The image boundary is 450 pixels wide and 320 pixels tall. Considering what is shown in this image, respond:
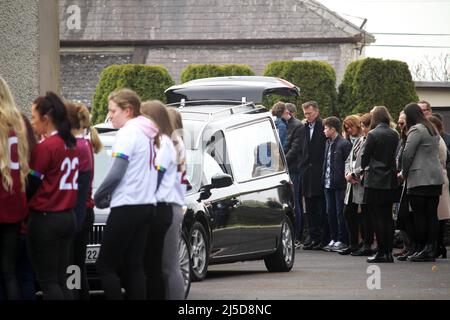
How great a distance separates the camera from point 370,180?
16891mm

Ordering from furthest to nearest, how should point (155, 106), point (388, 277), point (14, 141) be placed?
point (388, 277)
point (155, 106)
point (14, 141)

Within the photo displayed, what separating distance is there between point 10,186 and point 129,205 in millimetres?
942

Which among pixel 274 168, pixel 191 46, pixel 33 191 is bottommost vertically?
pixel 191 46

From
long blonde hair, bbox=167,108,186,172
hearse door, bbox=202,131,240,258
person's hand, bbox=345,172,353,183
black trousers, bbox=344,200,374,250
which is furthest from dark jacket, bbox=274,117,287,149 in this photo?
long blonde hair, bbox=167,108,186,172

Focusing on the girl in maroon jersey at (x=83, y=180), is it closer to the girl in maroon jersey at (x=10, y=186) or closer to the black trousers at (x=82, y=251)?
the black trousers at (x=82, y=251)

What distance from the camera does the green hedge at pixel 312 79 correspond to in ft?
106

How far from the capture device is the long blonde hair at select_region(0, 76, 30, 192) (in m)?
9.71

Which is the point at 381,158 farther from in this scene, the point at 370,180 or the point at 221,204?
the point at 221,204

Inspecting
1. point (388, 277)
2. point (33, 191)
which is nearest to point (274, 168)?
point (388, 277)

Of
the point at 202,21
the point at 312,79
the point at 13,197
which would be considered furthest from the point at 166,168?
the point at 202,21

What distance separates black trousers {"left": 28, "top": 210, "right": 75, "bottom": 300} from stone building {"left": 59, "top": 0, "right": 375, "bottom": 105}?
3985 cm

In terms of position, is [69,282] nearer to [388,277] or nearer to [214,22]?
[388,277]
